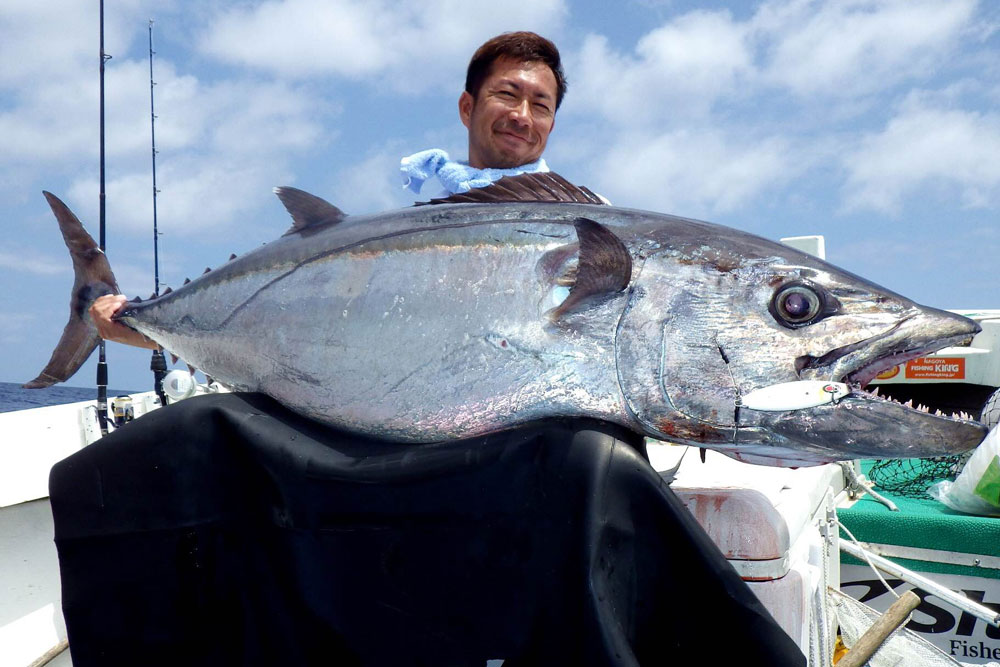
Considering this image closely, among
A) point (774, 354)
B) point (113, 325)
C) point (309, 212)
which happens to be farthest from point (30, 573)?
point (774, 354)

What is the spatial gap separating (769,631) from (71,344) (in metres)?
2.75

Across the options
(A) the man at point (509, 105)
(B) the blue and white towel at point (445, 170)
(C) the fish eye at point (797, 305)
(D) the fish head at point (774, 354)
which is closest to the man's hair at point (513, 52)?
(A) the man at point (509, 105)

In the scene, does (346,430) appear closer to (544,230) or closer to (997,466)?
(544,230)

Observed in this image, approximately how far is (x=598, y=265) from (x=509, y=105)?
1666 mm

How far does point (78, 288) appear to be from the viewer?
276 cm

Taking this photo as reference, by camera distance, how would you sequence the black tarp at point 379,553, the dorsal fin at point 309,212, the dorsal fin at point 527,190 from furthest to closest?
1. the dorsal fin at point 309,212
2. the dorsal fin at point 527,190
3. the black tarp at point 379,553

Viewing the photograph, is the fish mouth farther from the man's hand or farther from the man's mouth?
the man's hand

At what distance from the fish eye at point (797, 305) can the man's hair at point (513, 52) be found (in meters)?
1.88

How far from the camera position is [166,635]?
1.43 m

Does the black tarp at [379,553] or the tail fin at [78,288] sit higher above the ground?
the tail fin at [78,288]

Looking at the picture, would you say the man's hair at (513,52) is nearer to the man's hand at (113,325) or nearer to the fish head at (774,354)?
the man's hand at (113,325)

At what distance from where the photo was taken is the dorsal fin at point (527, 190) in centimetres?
183

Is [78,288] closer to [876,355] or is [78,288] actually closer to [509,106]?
[509,106]

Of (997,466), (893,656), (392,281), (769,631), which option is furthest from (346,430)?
(997,466)
